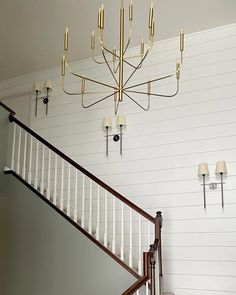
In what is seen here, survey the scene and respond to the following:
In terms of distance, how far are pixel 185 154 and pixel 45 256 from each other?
234 centimetres

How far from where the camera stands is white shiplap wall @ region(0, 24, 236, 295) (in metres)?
5.03

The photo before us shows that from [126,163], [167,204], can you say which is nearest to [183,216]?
[167,204]

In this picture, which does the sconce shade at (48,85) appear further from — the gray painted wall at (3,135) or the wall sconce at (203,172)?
the wall sconce at (203,172)

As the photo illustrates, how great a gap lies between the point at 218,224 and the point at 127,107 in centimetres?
222

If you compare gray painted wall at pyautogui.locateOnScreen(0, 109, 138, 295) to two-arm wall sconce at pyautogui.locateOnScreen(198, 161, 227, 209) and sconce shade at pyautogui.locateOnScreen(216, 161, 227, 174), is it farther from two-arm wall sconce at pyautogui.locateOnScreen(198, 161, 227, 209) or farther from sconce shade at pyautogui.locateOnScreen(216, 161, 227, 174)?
sconce shade at pyautogui.locateOnScreen(216, 161, 227, 174)

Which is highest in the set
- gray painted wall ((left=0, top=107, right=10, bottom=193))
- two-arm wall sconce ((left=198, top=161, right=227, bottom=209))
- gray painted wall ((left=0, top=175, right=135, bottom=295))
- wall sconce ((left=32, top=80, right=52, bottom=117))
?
wall sconce ((left=32, top=80, right=52, bottom=117))

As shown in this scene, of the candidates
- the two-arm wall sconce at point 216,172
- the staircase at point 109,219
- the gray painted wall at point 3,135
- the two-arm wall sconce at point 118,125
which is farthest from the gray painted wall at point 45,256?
the two-arm wall sconce at point 216,172

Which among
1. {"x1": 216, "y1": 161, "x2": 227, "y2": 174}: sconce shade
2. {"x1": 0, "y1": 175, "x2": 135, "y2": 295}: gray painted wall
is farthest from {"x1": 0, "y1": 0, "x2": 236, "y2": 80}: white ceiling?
{"x1": 0, "y1": 175, "x2": 135, "y2": 295}: gray painted wall

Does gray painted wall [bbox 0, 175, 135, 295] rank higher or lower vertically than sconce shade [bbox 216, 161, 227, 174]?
lower

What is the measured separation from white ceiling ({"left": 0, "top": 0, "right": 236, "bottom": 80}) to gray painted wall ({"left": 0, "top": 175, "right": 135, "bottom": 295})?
2.17 metres

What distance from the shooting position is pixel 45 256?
5367 mm

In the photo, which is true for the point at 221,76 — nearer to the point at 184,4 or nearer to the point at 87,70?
the point at 184,4

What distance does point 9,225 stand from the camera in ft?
19.1

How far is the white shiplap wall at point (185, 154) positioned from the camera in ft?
16.5
